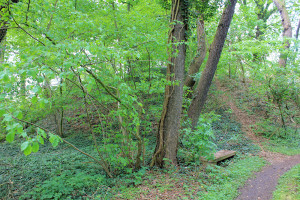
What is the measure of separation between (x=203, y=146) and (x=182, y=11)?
368 centimetres

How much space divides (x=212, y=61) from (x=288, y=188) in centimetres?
381

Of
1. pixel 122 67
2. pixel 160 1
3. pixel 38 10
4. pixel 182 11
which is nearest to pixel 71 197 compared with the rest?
pixel 122 67

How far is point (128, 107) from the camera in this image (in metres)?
3.60

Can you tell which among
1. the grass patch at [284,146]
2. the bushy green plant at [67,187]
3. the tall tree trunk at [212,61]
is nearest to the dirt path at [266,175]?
the grass patch at [284,146]

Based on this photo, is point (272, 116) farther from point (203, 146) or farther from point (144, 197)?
point (144, 197)

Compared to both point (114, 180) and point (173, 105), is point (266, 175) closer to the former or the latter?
point (173, 105)

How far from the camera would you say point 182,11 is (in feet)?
17.2

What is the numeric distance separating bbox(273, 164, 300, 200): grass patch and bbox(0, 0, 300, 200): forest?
3 centimetres

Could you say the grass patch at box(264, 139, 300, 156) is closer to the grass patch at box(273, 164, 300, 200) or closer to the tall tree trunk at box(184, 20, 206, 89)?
the grass patch at box(273, 164, 300, 200)

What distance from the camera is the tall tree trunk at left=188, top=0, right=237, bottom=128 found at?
18.8 feet

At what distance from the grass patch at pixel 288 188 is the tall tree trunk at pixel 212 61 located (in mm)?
2691

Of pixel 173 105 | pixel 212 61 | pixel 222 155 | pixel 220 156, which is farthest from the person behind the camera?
pixel 212 61

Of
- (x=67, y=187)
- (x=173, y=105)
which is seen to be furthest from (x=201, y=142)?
(x=67, y=187)

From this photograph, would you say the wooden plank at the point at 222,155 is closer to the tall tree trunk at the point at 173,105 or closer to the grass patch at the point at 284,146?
the tall tree trunk at the point at 173,105
